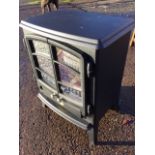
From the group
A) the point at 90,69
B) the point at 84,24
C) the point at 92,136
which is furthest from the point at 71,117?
the point at 84,24

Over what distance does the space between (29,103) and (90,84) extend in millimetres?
1277

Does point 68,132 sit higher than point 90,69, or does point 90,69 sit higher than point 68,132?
point 90,69

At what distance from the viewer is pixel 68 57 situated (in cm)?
176

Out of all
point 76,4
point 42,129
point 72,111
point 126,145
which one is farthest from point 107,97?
point 76,4

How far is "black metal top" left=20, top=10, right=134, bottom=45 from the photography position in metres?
1.62

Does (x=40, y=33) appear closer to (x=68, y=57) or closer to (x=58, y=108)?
(x=68, y=57)

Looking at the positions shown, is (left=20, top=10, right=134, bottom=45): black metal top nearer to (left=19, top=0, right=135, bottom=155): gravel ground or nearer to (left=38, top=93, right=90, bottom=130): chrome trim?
(left=38, top=93, right=90, bottom=130): chrome trim

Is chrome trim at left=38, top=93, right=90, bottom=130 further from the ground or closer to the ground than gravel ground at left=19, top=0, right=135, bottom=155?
further from the ground

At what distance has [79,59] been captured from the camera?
162 centimetres

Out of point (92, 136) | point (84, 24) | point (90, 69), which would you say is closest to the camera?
point (90, 69)

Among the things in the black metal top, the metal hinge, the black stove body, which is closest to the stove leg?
the black stove body

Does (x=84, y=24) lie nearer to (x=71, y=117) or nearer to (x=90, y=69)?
(x=90, y=69)

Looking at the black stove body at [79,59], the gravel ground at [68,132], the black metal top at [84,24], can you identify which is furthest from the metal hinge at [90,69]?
the gravel ground at [68,132]

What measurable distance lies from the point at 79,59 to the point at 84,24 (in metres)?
0.36
